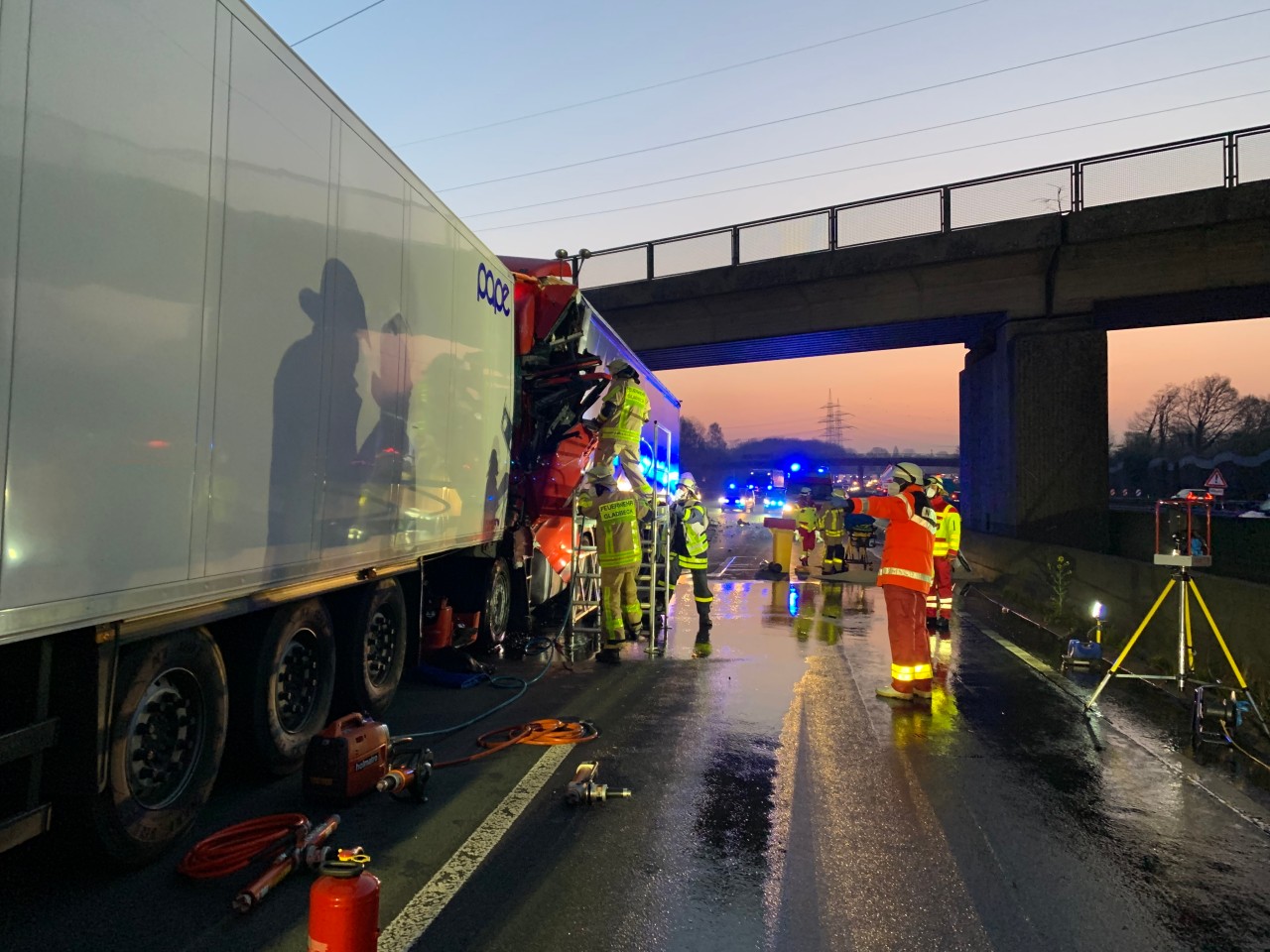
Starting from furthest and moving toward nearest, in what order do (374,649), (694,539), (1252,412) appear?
(1252,412) < (694,539) < (374,649)

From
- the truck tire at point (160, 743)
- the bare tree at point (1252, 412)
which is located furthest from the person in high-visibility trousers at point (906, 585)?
the bare tree at point (1252, 412)

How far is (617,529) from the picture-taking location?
26.5 feet

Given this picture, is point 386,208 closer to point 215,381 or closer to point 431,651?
point 215,381

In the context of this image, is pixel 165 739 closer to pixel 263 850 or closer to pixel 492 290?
pixel 263 850

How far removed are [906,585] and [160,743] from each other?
5420 millimetres

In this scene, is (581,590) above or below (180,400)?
below

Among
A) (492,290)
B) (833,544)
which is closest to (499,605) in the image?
(492,290)

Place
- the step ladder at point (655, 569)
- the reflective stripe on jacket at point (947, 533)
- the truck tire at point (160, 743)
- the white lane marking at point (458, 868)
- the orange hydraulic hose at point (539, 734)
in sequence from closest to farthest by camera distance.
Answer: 1. the white lane marking at point (458, 868)
2. the truck tire at point (160, 743)
3. the orange hydraulic hose at point (539, 734)
4. the step ladder at point (655, 569)
5. the reflective stripe on jacket at point (947, 533)

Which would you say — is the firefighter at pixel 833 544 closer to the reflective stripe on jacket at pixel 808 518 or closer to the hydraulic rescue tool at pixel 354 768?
the reflective stripe on jacket at pixel 808 518

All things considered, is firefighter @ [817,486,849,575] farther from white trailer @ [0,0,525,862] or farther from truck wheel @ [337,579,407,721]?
white trailer @ [0,0,525,862]

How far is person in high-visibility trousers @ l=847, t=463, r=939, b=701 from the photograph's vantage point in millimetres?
6668

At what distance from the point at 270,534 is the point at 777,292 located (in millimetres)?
18804

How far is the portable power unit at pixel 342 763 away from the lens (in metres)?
4.08

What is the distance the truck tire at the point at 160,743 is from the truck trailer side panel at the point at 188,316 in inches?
12.8
